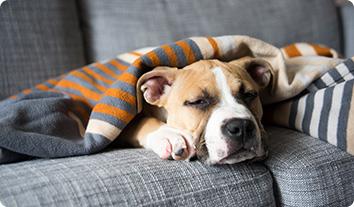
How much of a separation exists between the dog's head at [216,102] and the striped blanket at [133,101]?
0.21 ft

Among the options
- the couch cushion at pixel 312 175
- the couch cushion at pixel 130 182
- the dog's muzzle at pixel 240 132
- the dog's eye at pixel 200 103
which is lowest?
the couch cushion at pixel 312 175

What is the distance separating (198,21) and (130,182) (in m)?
1.32

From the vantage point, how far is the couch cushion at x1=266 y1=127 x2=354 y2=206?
123 centimetres

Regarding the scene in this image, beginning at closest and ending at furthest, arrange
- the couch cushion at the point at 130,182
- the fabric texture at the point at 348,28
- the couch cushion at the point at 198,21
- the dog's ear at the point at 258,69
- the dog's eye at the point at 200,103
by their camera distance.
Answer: the couch cushion at the point at 130,182 → the dog's eye at the point at 200,103 → the dog's ear at the point at 258,69 → the couch cushion at the point at 198,21 → the fabric texture at the point at 348,28

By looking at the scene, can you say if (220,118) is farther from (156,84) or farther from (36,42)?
(36,42)

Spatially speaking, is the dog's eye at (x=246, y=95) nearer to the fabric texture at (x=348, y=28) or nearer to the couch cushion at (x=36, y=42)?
the couch cushion at (x=36, y=42)

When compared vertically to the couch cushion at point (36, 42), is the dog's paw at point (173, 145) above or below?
below

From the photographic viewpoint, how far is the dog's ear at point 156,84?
1427 millimetres

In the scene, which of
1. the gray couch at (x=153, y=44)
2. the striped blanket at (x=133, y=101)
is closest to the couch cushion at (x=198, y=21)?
the gray couch at (x=153, y=44)

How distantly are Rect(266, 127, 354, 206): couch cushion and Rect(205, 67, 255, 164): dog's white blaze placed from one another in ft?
0.60

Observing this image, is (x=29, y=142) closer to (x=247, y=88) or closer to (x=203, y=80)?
(x=203, y=80)

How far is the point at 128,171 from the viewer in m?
1.14

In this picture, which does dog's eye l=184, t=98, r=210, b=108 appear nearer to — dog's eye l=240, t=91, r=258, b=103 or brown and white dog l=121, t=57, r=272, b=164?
brown and white dog l=121, t=57, r=272, b=164

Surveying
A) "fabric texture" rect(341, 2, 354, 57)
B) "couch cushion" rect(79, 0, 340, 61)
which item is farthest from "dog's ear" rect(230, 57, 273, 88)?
"fabric texture" rect(341, 2, 354, 57)
